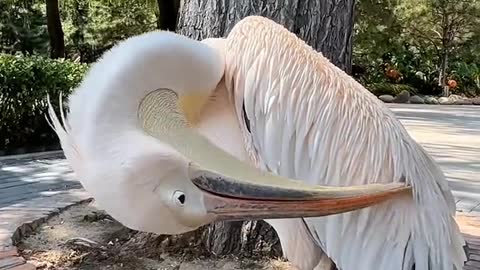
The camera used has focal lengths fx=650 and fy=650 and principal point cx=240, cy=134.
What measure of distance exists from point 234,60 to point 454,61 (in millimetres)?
21797

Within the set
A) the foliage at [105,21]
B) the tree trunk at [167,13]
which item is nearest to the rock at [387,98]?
the foliage at [105,21]

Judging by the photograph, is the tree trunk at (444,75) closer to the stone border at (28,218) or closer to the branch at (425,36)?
the branch at (425,36)

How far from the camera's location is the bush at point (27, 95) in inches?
293

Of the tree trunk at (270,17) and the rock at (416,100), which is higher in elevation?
the tree trunk at (270,17)

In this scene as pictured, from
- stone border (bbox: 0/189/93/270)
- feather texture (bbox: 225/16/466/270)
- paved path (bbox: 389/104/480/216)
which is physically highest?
feather texture (bbox: 225/16/466/270)

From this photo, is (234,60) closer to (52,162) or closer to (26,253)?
(26,253)

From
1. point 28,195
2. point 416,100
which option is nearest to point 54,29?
point 28,195

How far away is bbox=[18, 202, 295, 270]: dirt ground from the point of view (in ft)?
10.7

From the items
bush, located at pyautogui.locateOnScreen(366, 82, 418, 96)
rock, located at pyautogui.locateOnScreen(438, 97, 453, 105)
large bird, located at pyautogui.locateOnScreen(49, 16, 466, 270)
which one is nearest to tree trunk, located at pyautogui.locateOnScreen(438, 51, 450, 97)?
rock, located at pyautogui.locateOnScreen(438, 97, 453, 105)

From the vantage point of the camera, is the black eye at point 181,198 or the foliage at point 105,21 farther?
the foliage at point 105,21

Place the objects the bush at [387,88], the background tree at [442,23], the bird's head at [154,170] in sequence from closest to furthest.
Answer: the bird's head at [154,170]
the background tree at [442,23]
the bush at [387,88]

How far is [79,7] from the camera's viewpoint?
17.7 m

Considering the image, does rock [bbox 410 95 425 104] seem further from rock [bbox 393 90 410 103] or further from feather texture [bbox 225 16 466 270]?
feather texture [bbox 225 16 466 270]

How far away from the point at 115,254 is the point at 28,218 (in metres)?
0.84
